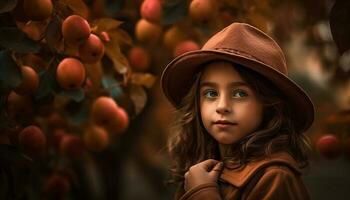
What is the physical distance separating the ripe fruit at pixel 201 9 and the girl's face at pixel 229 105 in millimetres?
396

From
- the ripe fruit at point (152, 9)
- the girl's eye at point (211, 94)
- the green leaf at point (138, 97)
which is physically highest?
the girl's eye at point (211, 94)

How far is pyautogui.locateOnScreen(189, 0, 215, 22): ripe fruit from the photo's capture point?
190cm

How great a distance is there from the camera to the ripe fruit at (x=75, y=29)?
5.59ft

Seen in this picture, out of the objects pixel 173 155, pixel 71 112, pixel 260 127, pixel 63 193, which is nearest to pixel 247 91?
pixel 260 127

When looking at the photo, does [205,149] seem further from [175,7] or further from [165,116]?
[165,116]

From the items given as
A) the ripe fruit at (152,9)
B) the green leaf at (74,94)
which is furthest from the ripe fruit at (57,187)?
the ripe fruit at (152,9)

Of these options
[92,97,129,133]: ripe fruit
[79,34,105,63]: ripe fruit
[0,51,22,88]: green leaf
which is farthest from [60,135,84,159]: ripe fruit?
[0,51,22,88]: green leaf

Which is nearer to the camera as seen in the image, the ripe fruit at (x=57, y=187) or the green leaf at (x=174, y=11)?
the green leaf at (x=174, y=11)

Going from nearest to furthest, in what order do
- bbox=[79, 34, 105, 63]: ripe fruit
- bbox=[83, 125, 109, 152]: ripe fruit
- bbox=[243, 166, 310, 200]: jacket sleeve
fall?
bbox=[243, 166, 310, 200]: jacket sleeve < bbox=[79, 34, 105, 63]: ripe fruit < bbox=[83, 125, 109, 152]: ripe fruit

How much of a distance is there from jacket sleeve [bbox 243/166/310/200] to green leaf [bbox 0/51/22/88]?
0.58 m

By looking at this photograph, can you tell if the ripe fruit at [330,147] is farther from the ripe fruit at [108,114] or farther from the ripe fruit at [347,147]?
the ripe fruit at [108,114]

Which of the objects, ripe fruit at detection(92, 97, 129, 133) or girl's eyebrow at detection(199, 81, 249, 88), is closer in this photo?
girl's eyebrow at detection(199, 81, 249, 88)

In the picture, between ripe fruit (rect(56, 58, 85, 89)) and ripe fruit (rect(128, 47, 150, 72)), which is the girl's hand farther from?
ripe fruit (rect(128, 47, 150, 72))

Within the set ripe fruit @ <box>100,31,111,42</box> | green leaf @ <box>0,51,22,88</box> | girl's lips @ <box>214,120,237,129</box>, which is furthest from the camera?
ripe fruit @ <box>100,31,111,42</box>
